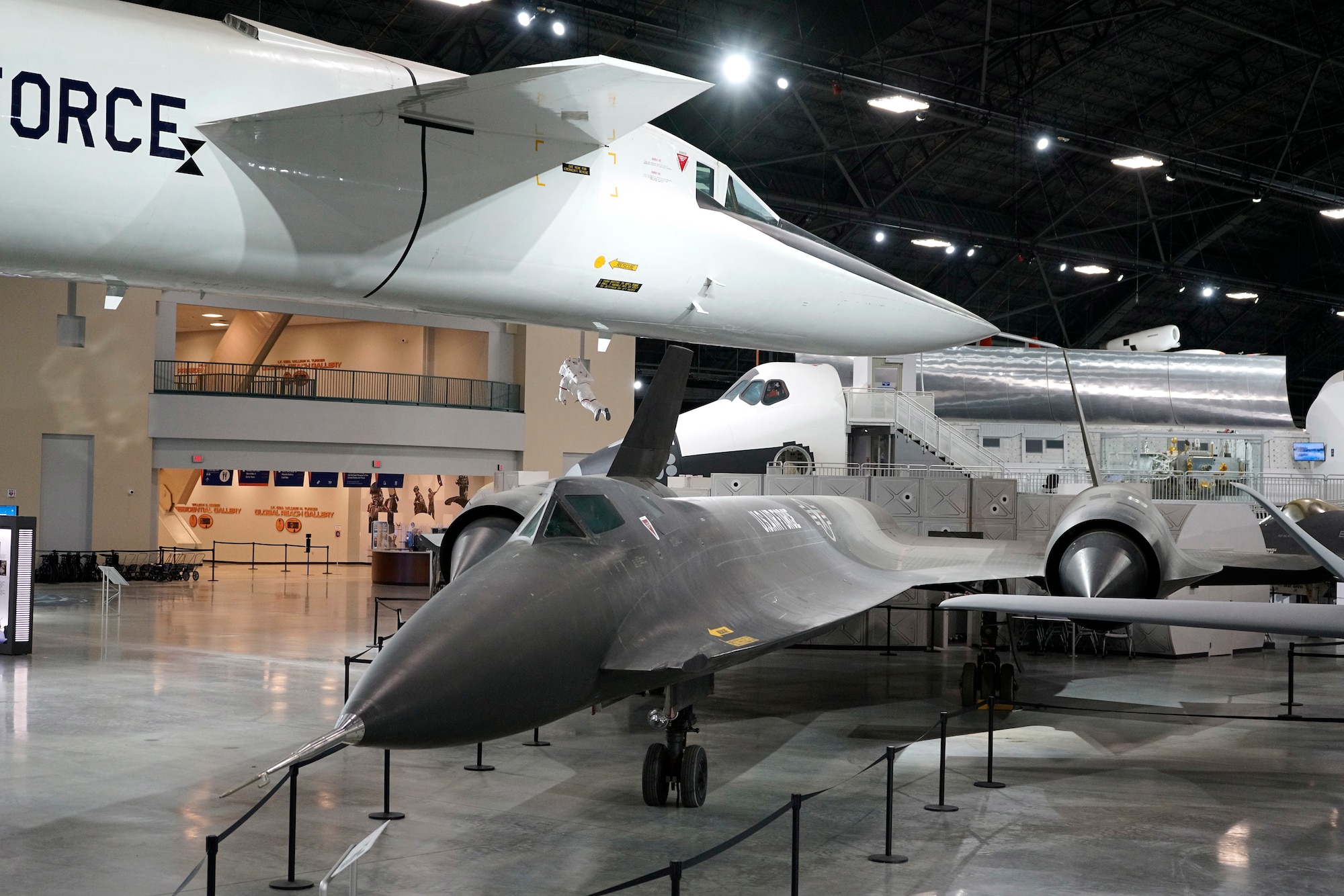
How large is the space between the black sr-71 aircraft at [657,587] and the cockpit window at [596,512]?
0.5 inches

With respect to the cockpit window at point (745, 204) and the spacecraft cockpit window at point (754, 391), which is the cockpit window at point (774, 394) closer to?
the spacecraft cockpit window at point (754, 391)

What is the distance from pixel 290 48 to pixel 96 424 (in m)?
27.9

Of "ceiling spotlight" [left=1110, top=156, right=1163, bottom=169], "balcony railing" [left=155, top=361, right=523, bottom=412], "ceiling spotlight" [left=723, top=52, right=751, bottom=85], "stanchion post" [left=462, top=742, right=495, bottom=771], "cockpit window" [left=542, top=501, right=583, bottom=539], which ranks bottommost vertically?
"stanchion post" [left=462, top=742, right=495, bottom=771]

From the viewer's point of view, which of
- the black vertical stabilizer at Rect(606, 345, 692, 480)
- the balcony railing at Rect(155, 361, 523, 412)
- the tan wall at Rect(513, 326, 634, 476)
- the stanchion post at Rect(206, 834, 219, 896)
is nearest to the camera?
the stanchion post at Rect(206, 834, 219, 896)

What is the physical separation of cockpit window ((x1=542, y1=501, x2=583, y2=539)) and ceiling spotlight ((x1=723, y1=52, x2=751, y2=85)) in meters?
14.5

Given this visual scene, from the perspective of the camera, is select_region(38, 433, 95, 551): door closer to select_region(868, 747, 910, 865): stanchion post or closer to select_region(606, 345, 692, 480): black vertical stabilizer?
select_region(606, 345, 692, 480): black vertical stabilizer

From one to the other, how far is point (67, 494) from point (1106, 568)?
27561mm

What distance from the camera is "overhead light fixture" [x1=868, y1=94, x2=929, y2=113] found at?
23.6m

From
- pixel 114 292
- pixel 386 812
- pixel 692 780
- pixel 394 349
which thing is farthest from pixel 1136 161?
pixel 114 292

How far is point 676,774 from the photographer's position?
8625 mm

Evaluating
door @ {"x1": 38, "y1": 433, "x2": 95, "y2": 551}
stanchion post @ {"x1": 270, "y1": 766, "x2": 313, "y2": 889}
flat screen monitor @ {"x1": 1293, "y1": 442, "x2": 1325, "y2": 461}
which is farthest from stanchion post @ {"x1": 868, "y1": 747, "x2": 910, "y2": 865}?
door @ {"x1": 38, "y1": 433, "x2": 95, "y2": 551}

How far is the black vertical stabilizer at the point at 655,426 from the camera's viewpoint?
964 cm

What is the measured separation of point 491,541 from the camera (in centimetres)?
1052

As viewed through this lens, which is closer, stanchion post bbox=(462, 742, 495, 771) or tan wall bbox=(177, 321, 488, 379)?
stanchion post bbox=(462, 742, 495, 771)
